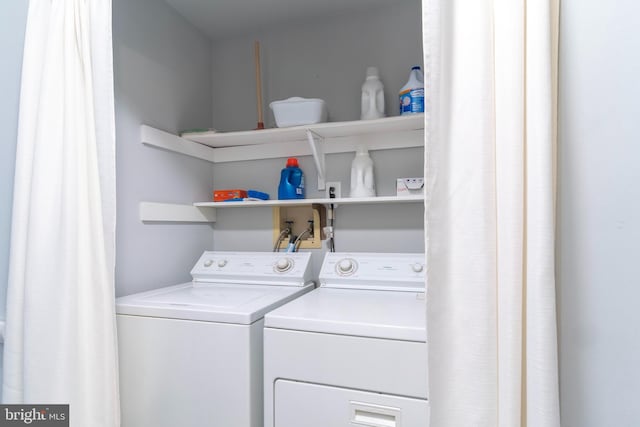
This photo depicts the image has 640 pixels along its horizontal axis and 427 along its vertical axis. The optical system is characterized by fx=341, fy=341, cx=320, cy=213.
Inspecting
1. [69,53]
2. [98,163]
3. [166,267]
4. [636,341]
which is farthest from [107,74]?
[636,341]

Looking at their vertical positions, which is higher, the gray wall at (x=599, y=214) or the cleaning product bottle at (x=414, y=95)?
the cleaning product bottle at (x=414, y=95)

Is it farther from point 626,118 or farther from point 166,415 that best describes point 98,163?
point 626,118

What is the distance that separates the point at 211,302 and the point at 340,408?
0.67 m

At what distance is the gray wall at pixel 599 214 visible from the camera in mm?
725

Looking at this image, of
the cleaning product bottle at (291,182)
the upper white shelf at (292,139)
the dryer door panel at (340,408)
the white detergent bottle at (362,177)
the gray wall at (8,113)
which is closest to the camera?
the dryer door panel at (340,408)

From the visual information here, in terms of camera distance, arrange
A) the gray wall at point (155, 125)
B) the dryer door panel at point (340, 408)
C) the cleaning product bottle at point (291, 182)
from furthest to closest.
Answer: the cleaning product bottle at point (291, 182), the gray wall at point (155, 125), the dryer door panel at point (340, 408)

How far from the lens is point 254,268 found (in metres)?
1.94

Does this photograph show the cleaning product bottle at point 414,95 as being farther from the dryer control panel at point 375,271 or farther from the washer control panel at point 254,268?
the washer control panel at point 254,268

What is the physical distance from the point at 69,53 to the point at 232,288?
1233 millimetres

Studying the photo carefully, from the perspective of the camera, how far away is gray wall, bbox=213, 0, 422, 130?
200cm

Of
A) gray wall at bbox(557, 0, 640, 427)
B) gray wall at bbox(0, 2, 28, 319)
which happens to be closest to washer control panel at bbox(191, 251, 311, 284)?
gray wall at bbox(0, 2, 28, 319)

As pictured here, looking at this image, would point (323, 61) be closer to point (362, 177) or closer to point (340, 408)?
point (362, 177)

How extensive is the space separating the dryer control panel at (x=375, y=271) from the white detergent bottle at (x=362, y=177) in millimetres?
340

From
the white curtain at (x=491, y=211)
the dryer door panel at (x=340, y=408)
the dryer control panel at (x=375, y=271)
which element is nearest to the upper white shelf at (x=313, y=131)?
the dryer control panel at (x=375, y=271)
